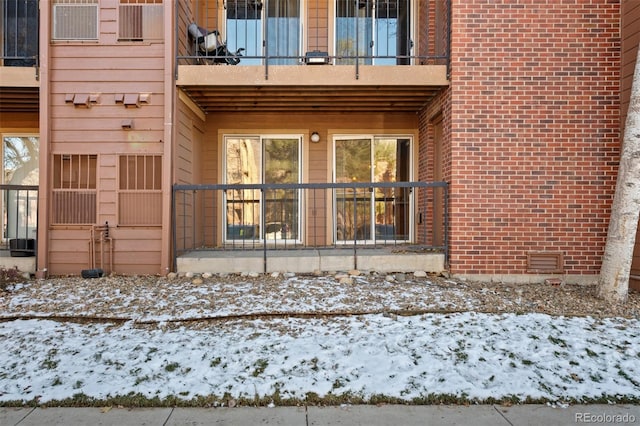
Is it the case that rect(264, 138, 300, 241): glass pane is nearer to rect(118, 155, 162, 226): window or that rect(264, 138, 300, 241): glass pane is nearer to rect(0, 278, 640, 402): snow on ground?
rect(118, 155, 162, 226): window

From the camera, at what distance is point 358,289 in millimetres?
4859

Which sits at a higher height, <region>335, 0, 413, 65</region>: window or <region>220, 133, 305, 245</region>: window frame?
<region>335, 0, 413, 65</region>: window

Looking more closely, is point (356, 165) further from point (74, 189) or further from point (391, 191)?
point (74, 189)

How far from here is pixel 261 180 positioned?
7688 mm

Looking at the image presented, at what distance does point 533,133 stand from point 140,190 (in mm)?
5463

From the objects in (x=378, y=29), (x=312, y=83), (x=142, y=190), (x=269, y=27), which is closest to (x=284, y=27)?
(x=269, y=27)

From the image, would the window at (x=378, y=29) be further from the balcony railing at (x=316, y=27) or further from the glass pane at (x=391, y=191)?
the glass pane at (x=391, y=191)

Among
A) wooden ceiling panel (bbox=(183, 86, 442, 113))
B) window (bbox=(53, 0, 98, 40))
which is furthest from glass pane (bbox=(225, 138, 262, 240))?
window (bbox=(53, 0, 98, 40))

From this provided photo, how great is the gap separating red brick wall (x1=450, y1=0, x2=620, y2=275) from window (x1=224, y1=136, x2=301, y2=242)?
3.22 m

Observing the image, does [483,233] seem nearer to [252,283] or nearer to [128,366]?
[252,283]

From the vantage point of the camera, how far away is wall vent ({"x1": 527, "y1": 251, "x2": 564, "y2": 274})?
17.5 feet

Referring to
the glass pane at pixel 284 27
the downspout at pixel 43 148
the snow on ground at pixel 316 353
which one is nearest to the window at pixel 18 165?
the downspout at pixel 43 148

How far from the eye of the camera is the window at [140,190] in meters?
5.76

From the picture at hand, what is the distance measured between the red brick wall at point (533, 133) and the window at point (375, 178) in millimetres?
2183
